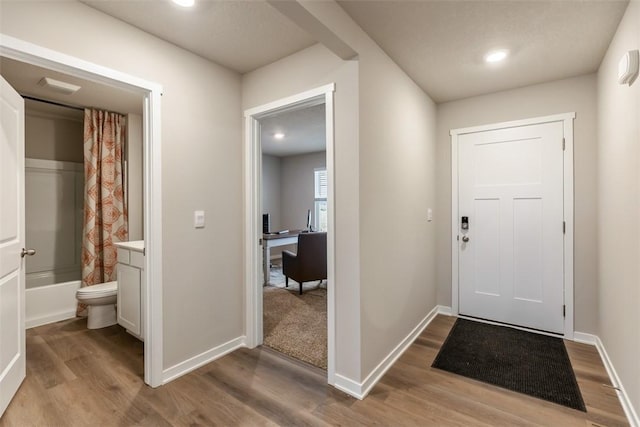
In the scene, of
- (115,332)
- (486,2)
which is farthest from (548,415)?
(115,332)

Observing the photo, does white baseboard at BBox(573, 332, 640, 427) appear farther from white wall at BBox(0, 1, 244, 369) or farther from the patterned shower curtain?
the patterned shower curtain

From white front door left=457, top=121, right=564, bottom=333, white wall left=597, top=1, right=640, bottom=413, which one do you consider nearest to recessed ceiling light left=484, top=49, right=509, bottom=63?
white wall left=597, top=1, right=640, bottom=413

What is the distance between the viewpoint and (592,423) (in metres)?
1.70

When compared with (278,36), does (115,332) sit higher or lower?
lower

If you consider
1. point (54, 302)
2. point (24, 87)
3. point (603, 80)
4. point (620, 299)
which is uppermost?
point (24, 87)

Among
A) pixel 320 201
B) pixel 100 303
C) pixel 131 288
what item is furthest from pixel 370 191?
pixel 320 201

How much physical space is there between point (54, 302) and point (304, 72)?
3.52 m

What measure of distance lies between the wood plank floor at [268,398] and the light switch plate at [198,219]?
107 centimetres

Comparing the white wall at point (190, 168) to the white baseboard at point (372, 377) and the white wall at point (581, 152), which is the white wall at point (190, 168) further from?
the white wall at point (581, 152)

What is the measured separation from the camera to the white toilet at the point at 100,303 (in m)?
2.98

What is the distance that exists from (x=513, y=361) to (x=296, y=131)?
3865 millimetres

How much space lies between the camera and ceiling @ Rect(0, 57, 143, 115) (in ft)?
8.16

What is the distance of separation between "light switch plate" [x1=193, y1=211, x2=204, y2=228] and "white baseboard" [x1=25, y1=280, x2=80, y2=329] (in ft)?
7.39

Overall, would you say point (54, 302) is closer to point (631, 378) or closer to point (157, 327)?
point (157, 327)
